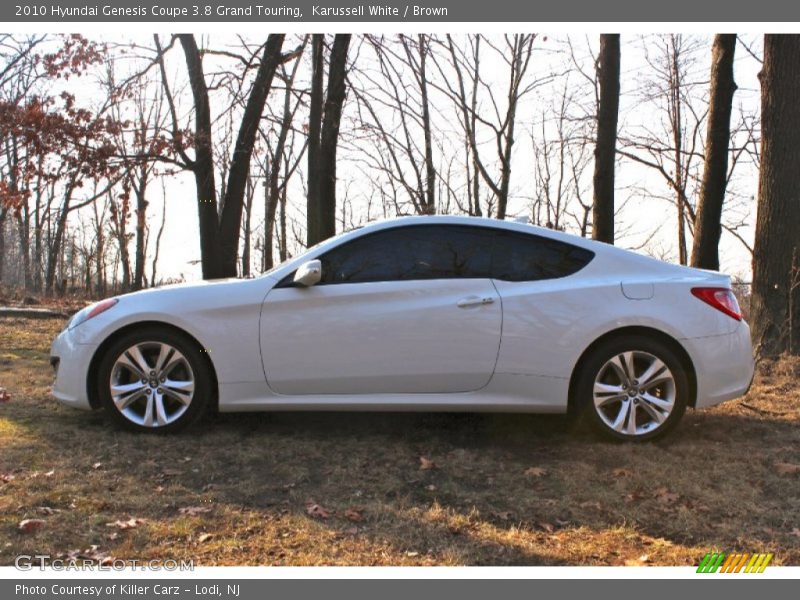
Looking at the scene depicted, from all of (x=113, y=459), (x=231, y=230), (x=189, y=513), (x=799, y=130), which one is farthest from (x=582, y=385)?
(x=231, y=230)

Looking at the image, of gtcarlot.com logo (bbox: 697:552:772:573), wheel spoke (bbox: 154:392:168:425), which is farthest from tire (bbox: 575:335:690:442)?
wheel spoke (bbox: 154:392:168:425)

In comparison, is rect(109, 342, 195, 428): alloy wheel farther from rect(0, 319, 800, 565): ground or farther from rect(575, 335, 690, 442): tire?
rect(575, 335, 690, 442): tire

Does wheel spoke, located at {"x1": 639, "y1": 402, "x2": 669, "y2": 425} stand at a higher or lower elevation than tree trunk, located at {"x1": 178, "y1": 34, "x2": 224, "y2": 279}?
lower

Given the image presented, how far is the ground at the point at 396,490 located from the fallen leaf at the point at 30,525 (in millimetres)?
22

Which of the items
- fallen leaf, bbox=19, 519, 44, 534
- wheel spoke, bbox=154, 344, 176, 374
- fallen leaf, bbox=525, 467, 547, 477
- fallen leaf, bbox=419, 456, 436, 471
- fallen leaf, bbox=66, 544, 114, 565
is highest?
wheel spoke, bbox=154, 344, 176, 374

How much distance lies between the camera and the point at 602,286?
4.82 metres

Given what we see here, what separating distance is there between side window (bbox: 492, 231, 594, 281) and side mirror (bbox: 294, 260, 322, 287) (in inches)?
48.2

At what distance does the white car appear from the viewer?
15.6 feet

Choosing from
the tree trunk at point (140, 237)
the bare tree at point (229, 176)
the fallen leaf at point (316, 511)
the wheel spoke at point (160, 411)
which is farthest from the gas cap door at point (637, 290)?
the tree trunk at point (140, 237)

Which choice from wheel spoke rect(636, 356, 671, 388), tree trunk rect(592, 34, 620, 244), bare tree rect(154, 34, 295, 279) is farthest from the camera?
bare tree rect(154, 34, 295, 279)

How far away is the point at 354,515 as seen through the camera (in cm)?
365

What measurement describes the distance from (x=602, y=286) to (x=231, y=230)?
9.13 meters

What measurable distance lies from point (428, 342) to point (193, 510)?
6.15ft

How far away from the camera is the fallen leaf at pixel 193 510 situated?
361cm
